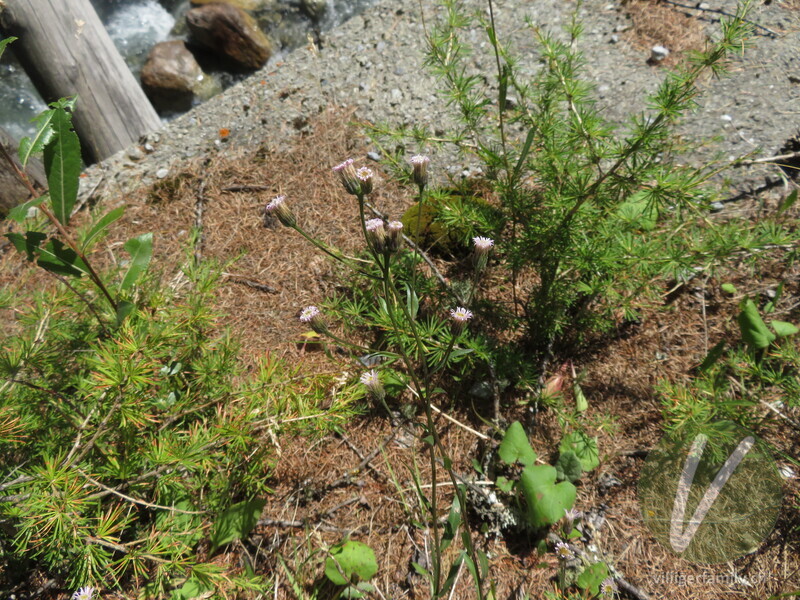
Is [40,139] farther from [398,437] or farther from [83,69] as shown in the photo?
[83,69]

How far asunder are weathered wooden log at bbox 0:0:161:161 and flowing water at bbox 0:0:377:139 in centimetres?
226

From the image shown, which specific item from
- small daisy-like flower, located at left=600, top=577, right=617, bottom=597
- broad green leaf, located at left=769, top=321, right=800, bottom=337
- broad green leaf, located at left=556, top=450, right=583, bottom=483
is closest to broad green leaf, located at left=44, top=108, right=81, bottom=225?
broad green leaf, located at left=556, top=450, right=583, bottom=483

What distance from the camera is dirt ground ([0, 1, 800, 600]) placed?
1559mm

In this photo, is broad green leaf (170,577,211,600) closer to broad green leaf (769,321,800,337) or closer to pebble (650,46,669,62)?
broad green leaf (769,321,800,337)

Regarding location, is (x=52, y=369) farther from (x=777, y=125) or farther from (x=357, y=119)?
(x=777, y=125)

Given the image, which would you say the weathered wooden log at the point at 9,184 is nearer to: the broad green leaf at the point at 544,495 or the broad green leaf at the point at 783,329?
the broad green leaf at the point at 544,495

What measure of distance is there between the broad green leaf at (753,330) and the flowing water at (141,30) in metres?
5.44

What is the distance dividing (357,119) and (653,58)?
1840mm

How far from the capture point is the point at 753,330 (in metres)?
1.76

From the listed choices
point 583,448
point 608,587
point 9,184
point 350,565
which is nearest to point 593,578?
point 608,587

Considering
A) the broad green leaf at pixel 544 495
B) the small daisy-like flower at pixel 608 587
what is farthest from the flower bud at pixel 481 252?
the small daisy-like flower at pixel 608 587

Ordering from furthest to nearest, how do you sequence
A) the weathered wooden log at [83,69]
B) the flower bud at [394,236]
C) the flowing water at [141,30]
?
the flowing water at [141,30], the weathered wooden log at [83,69], the flower bud at [394,236]

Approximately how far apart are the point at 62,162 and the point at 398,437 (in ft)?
4.52

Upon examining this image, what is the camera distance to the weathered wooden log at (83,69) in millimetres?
3105
